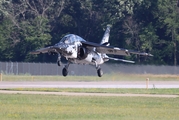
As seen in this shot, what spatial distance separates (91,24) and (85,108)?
57881mm

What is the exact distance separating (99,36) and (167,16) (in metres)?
10.8

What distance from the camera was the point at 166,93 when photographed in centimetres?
3706

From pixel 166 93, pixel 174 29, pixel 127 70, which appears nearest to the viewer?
pixel 166 93

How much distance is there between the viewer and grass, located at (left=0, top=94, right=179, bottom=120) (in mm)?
23188

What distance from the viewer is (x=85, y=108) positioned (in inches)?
1041

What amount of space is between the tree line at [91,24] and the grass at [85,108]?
45.3 m

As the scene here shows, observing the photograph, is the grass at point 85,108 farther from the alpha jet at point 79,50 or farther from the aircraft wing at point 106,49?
the aircraft wing at point 106,49

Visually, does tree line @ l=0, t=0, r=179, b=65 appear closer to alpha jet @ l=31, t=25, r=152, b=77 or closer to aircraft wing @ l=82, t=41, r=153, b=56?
aircraft wing @ l=82, t=41, r=153, b=56

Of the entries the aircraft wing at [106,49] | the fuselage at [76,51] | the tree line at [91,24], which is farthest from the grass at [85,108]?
the tree line at [91,24]

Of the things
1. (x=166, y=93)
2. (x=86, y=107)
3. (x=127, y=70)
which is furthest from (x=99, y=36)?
(x=86, y=107)

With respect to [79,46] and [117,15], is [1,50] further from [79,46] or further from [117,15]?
[79,46]

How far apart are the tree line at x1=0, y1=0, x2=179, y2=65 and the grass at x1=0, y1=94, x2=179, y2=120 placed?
149 ft

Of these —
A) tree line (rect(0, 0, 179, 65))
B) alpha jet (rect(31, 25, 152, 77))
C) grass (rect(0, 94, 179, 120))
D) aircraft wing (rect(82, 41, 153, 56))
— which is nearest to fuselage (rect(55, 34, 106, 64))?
alpha jet (rect(31, 25, 152, 77))

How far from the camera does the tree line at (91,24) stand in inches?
3022
